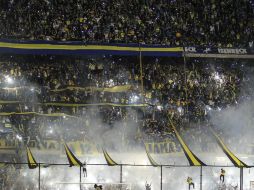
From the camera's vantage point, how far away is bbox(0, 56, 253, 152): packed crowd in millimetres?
21844

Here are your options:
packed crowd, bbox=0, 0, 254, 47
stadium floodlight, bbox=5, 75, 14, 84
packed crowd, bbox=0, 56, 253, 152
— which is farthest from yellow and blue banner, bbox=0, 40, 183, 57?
stadium floodlight, bbox=5, 75, 14, 84

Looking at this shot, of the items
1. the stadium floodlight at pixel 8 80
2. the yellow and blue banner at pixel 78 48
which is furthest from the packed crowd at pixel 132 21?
the stadium floodlight at pixel 8 80

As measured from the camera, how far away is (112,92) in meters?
23.8

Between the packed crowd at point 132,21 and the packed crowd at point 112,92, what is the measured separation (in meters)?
1.26

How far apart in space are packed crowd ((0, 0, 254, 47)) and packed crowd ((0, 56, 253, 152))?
1255 millimetres

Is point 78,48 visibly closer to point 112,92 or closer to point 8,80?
point 112,92

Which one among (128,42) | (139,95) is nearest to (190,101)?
(139,95)

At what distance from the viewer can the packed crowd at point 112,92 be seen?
71.7 feet

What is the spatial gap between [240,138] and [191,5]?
9.05 m

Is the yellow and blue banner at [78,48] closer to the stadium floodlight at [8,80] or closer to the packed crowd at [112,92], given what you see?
the packed crowd at [112,92]

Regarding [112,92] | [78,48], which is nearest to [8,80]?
[78,48]

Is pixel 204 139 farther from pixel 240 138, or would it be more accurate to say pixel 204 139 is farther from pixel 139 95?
pixel 139 95

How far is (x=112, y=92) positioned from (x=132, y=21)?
4724 mm

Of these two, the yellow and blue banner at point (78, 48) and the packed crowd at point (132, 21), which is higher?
the packed crowd at point (132, 21)
